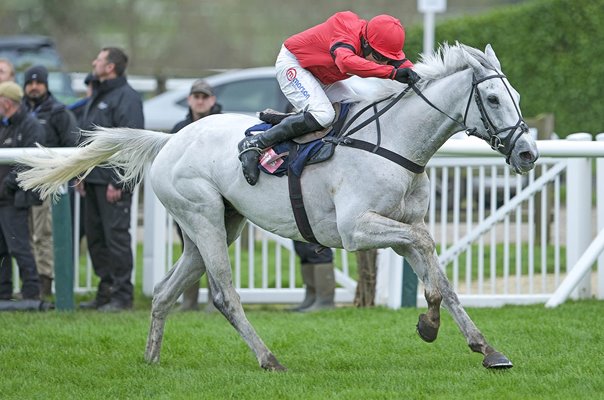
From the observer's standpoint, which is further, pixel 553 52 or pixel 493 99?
pixel 553 52

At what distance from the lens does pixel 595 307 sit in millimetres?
9609

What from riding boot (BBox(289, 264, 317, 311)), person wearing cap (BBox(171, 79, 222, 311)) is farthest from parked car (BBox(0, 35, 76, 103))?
riding boot (BBox(289, 264, 317, 311))

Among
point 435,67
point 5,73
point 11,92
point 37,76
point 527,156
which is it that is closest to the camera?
point 527,156

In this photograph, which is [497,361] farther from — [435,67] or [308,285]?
[308,285]

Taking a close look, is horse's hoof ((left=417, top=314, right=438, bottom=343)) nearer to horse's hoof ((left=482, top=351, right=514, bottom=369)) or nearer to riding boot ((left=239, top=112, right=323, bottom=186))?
horse's hoof ((left=482, top=351, right=514, bottom=369))

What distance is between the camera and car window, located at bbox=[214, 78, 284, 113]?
1759cm

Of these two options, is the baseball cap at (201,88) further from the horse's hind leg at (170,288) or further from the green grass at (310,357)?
the horse's hind leg at (170,288)

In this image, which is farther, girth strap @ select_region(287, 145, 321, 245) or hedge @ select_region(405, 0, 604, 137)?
hedge @ select_region(405, 0, 604, 137)

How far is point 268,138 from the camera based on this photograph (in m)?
7.56

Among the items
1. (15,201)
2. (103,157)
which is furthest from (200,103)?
(103,157)

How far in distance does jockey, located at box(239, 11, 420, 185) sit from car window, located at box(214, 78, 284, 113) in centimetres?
979

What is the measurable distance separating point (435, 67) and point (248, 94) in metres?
10.6

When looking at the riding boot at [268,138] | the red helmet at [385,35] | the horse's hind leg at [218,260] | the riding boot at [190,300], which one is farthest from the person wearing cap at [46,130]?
the red helmet at [385,35]

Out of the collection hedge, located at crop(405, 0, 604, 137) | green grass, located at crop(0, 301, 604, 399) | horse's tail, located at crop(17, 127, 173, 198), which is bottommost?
green grass, located at crop(0, 301, 604, 399)
